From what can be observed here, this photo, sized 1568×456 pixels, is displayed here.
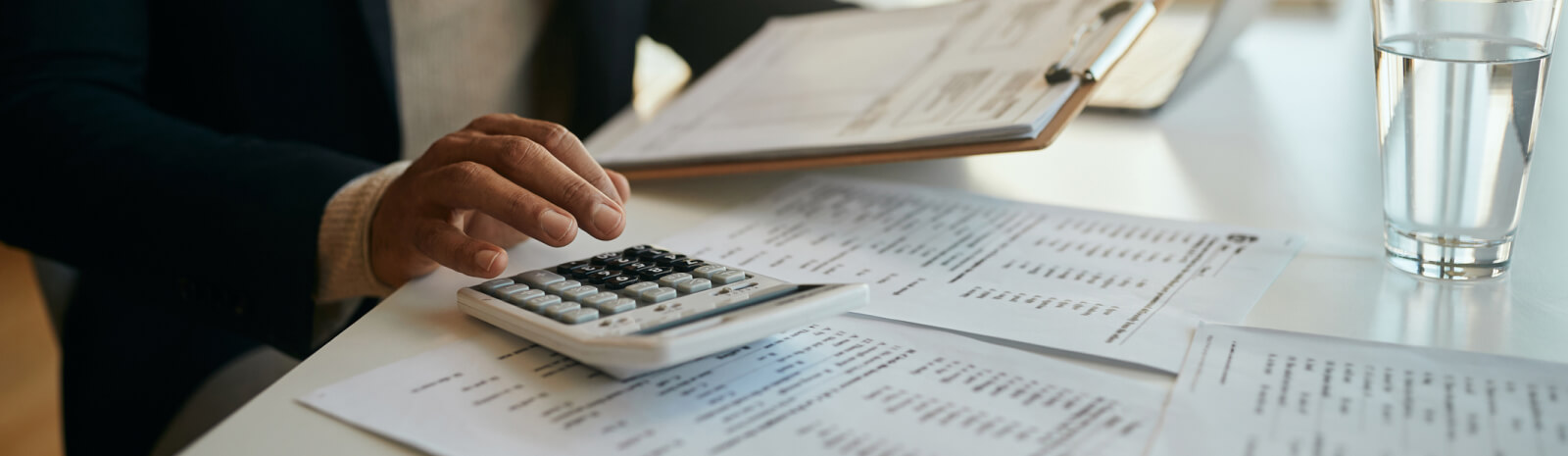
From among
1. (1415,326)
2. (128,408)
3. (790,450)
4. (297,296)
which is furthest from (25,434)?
(1415,326)

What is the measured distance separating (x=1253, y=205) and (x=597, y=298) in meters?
0.42

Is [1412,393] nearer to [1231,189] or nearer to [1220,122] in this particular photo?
[1231,189]

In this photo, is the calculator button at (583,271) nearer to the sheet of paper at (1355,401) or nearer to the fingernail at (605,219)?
the fingernail at (605,219)

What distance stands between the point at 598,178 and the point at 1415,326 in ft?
1.22

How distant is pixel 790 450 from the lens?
328 millimetres

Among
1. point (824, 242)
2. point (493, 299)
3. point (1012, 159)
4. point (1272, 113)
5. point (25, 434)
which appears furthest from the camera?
point (25, 434)

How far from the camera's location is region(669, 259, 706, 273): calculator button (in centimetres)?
44

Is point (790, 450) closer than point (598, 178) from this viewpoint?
Yes

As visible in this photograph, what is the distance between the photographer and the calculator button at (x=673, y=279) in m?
0.42

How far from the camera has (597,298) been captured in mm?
410

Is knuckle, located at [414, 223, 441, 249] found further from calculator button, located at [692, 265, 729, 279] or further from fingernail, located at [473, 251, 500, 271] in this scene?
calculator button, located at [692, 265, 729, 279]

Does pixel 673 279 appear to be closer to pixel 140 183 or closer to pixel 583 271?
pixel 583 271

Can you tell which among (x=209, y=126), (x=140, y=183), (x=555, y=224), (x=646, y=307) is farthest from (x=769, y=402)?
(x=209, y=126)

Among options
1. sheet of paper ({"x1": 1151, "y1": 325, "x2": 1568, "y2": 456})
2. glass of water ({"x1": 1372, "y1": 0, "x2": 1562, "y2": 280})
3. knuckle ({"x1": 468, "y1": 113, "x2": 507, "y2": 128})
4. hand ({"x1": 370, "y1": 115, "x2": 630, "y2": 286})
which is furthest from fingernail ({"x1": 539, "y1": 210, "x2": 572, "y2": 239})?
glass of water ({"x1": 1372, "y1": 0, "x2": 1562, "y2": 280})
